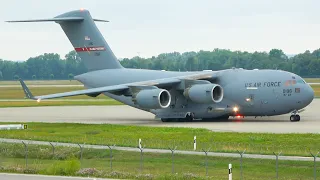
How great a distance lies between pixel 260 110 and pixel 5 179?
1165 inches

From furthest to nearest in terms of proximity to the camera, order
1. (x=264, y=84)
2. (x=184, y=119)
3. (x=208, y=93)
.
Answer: (x=184, y=119) → (x=264, y=84) → (x=208, y=93)

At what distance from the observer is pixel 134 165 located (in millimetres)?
34031

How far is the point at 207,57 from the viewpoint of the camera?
456 feet

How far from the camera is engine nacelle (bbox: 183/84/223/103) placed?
5575cm

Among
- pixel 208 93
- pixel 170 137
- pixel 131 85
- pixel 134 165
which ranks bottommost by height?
A: pixel 134 165

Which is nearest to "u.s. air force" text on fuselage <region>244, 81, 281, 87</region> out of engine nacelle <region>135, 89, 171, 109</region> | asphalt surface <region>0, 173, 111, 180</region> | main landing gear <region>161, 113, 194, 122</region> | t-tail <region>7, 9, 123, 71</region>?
main landing gear <region>161, 113, 194, 122</region>

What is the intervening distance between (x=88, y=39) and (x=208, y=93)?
11.4 meters

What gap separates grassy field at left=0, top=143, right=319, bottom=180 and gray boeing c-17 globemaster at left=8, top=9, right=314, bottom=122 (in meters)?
16.5

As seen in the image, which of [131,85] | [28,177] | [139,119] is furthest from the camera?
[139,119]

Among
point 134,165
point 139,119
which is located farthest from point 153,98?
point 134,165

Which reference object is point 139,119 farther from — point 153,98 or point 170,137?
point 170,137

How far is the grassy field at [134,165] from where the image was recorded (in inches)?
1206

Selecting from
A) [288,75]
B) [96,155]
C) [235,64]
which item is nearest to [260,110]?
[288,75]

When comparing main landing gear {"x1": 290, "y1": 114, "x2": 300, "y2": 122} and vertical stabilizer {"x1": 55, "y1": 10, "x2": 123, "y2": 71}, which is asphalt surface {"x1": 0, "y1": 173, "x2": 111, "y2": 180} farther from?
vertical stabilizer {"x1": 55, "y1": 10, "x2": 123, "y2": 71}
